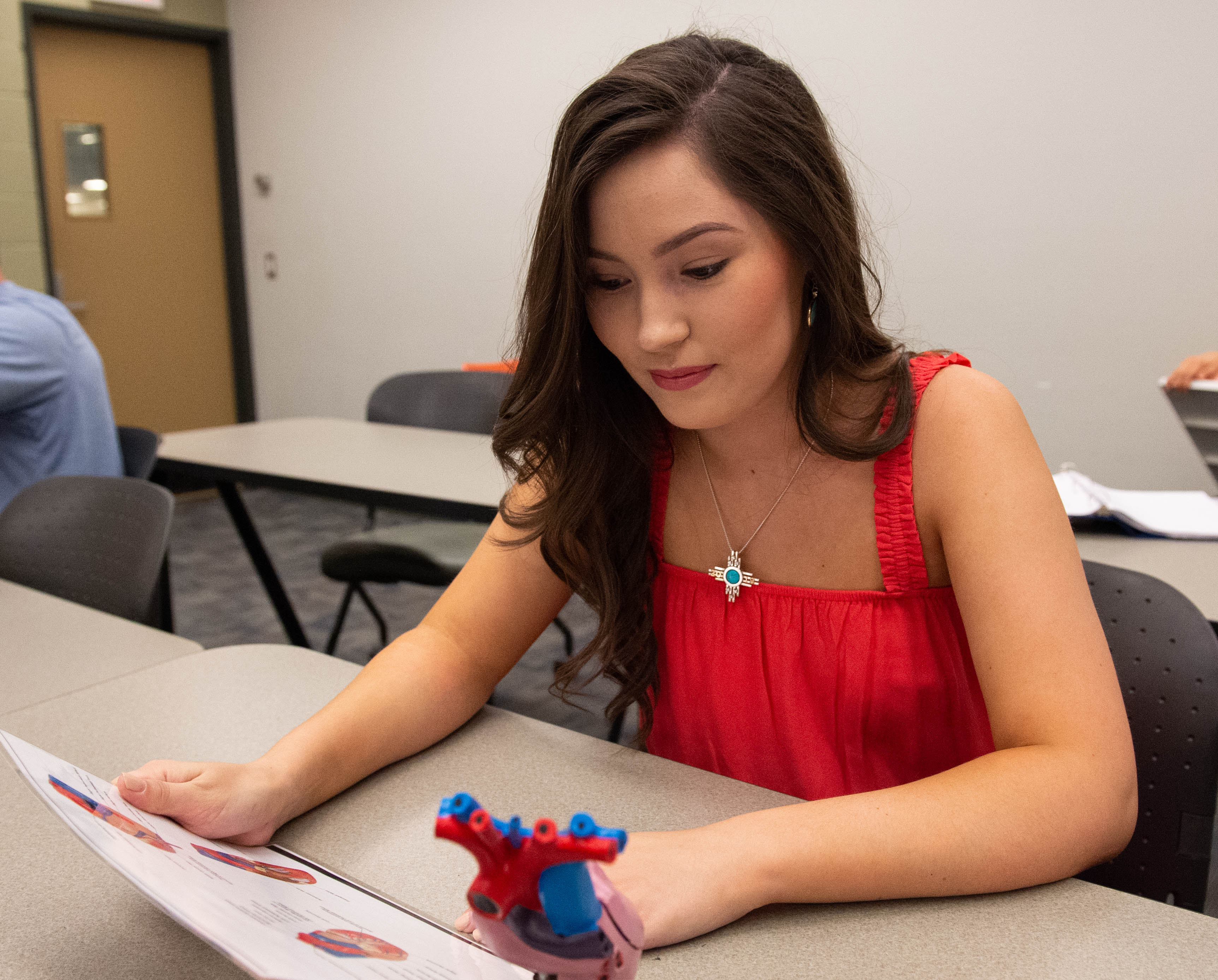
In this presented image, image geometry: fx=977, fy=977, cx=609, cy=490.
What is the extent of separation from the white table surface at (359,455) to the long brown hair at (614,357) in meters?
0.94

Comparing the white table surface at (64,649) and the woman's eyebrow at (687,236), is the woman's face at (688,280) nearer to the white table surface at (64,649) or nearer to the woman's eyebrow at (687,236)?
the woman's eyebrow at (687,236)

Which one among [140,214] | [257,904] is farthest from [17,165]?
[257,904]

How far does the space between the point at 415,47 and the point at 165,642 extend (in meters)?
3.94

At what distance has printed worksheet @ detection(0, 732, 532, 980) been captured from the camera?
1.69ft

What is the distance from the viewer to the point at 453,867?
760 mm

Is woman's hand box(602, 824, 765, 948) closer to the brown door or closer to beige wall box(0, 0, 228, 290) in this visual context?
beige wall box(0, 0, 228, 290)

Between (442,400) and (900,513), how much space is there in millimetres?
2309

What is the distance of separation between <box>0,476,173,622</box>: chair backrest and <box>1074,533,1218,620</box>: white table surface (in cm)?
144

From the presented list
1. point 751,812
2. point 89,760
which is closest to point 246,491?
point 89,760

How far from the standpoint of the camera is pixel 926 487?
3.03 ft

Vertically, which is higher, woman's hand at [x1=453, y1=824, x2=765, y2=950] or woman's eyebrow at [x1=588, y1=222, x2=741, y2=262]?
woman's eyebrow at [x1=588, y1=222, x2=741, y2=262]

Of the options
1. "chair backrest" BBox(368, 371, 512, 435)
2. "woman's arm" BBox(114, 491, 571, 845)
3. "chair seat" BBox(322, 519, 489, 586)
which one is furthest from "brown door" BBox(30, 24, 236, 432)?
"woman's arm" BBox(114, 491, 571, 845)

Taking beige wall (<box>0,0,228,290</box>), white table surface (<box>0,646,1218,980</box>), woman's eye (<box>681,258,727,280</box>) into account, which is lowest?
white table surface (<box>0,646,1218,980</box>)

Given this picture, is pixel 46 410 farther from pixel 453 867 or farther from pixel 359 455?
pixel 453 867
